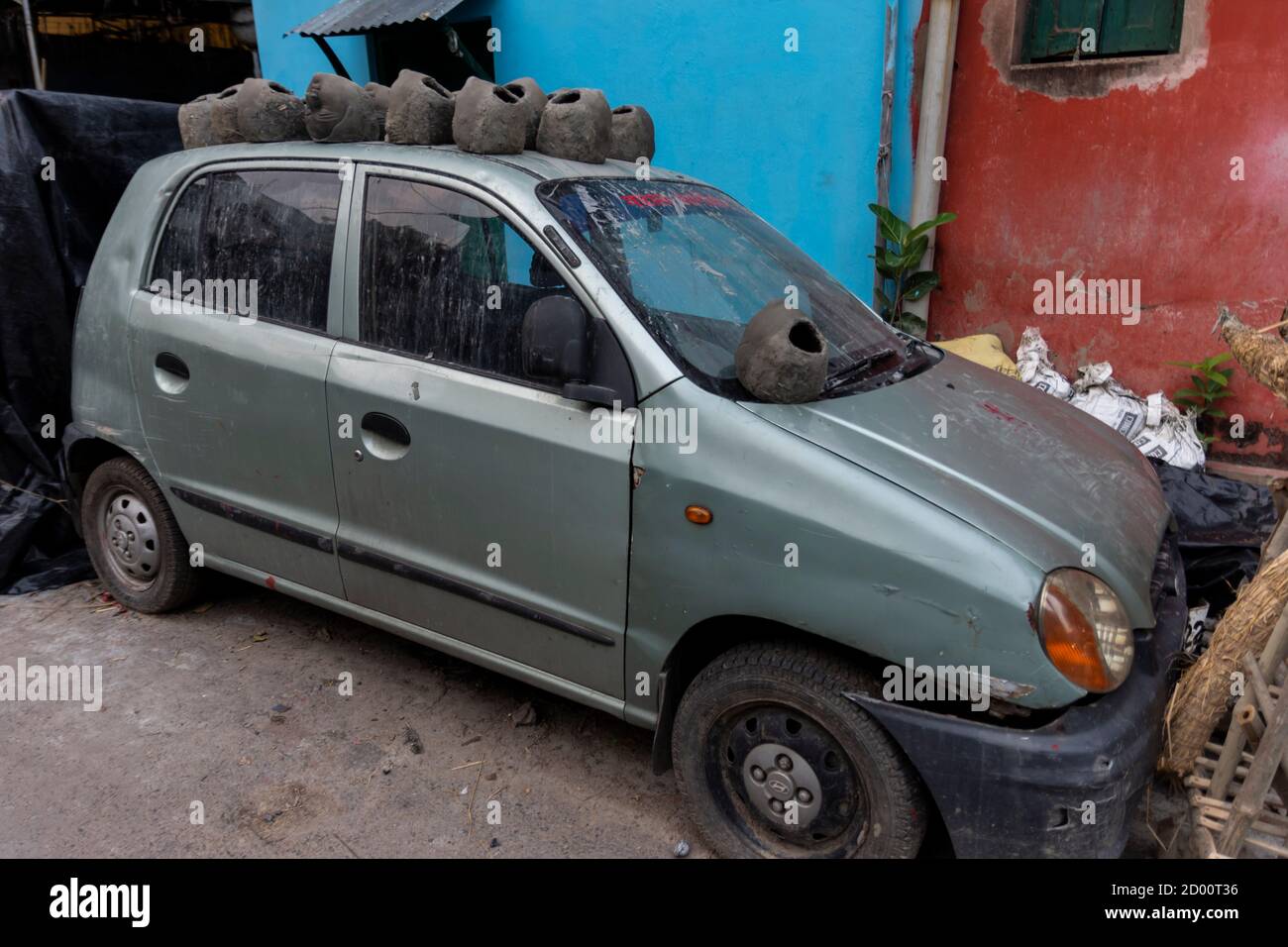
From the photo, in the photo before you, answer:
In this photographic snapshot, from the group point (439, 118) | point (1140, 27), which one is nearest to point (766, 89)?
point (1140, 27)

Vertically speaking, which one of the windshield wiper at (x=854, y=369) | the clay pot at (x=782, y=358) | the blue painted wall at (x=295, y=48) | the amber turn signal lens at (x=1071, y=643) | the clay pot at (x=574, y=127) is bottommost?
the amber turn signal lens at (x=1071, y=643)

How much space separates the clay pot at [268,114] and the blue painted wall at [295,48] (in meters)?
5.07

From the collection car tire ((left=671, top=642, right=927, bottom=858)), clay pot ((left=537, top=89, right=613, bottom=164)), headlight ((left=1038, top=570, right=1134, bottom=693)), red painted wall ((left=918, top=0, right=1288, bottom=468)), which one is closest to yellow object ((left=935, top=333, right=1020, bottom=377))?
red painted wall ((left=918, top=0, right=1288, bottom=468))

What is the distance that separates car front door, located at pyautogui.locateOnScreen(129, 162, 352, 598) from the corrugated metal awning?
3855mm

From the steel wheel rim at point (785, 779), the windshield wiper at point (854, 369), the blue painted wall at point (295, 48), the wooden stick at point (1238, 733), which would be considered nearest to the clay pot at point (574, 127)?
the windshield wiper at point (854, 369)

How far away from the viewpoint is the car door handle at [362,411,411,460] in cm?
293

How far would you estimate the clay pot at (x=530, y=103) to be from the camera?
314 cm

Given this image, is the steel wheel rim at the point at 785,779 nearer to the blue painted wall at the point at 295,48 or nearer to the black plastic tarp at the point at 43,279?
the black plastic tarp at the point at 43,279

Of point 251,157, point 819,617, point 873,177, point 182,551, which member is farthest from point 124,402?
point 873,177

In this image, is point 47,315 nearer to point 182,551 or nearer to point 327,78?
point 182,551

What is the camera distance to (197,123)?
3.72 metres

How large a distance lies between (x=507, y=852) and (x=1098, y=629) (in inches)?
68.8

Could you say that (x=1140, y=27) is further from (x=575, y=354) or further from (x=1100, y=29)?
(x=575, y=354)

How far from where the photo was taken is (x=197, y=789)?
300cm
